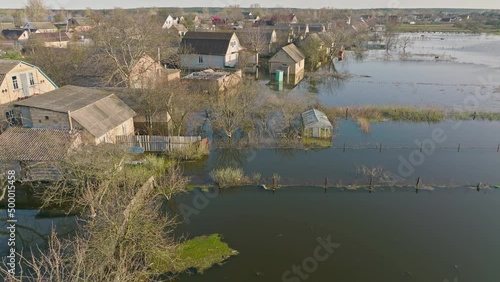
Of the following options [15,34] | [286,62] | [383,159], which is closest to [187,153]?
[383,159]

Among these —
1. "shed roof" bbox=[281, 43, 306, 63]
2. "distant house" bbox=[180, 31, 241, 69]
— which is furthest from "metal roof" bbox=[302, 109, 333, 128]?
"distant house" bbox=[180, 31, 241, 69]

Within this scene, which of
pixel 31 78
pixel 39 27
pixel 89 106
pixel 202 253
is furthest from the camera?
pixel 39 27

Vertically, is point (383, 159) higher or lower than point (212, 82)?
lower

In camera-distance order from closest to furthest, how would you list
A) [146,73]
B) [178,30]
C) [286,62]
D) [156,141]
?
[156,141]
[146,73]
[286,62]
[178,30]

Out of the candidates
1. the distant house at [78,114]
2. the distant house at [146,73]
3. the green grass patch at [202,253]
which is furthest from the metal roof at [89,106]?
the green grass patch at [202,253]

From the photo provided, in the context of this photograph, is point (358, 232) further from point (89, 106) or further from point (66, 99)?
point (66, 99)

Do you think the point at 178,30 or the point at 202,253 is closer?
the point at 202,253

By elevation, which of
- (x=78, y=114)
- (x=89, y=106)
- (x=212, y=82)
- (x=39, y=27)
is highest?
(x=39, y=27)
